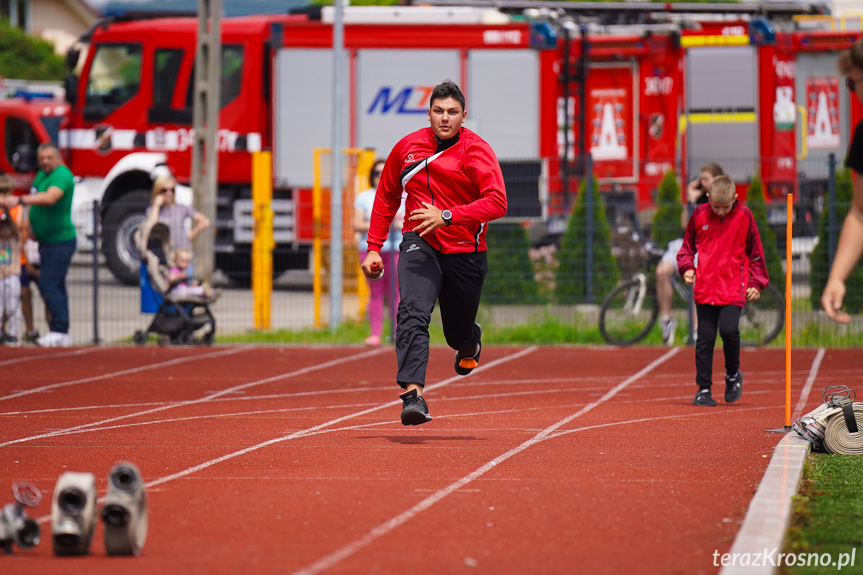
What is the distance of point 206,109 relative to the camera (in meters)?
19.2

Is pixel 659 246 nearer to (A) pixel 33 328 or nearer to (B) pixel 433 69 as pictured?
(B) pixel 433 69

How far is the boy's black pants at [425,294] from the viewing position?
8188mm

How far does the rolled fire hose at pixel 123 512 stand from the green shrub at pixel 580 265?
457 inches

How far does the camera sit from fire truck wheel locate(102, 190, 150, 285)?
18109mm

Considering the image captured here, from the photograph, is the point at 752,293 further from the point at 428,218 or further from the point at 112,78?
the point at 112,78

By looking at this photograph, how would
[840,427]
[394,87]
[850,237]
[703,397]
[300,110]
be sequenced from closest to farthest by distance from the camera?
[850,237]
[840,427]
[703,397]
[394,87]
[300,110]

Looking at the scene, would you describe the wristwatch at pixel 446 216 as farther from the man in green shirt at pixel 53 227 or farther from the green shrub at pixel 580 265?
the green shrub at pixel 580 265

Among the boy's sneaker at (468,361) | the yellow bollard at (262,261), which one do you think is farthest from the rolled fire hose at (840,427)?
the yellow bollard at (262,261)

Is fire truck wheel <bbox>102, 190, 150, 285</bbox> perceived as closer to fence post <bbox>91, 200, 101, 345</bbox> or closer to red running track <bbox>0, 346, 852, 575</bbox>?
fence post <bbox>91, 200, 101, 345</bbox>

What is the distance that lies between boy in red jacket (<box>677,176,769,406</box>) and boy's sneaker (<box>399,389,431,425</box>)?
9.88 feet

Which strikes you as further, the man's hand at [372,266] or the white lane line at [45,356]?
the white lane line at [45,356]

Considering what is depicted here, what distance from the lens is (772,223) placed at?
18.8m

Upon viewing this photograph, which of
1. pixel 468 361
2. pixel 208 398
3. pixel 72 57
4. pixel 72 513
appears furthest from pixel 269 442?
pixel 72 57

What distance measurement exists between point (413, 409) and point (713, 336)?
3343 millimetres
